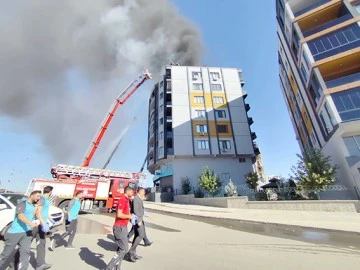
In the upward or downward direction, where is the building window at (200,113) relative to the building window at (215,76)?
downward

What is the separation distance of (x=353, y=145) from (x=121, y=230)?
21484mm

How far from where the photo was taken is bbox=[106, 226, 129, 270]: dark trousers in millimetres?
4180

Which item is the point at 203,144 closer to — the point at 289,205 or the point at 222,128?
the point at 222,128

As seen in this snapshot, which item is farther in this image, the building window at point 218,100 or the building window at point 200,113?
the building window at point 218,100

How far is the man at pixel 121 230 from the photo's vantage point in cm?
422

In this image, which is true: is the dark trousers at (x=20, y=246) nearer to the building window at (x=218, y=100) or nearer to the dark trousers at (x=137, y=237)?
the dark trousers at (x=137, y=237)

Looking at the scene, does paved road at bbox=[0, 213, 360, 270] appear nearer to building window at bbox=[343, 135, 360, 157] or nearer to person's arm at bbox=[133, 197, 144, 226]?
person's arm at bbox=[133, 197, 144, 226]

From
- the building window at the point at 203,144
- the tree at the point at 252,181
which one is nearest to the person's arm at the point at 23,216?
the tree at the point at 252,181

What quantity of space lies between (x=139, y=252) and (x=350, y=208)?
47.1ft

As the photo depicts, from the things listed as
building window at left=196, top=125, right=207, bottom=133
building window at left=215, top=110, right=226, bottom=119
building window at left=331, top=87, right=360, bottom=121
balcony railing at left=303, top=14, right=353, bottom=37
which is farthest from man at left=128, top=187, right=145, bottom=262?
building window at left=215, top=110, right=226, bottom=119

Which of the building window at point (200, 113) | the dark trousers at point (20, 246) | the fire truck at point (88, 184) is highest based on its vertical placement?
the building window at point (200, 113)

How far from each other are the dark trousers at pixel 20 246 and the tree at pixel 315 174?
1895 centimetres

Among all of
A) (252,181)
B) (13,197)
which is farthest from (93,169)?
(252,181)

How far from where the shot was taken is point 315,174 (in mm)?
17672
